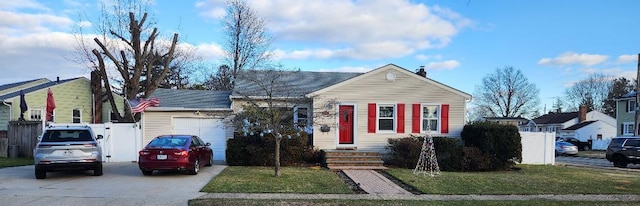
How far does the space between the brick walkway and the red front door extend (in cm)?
310

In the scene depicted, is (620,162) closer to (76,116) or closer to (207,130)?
(207,130)

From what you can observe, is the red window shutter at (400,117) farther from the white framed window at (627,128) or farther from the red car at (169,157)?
the white framed window at (627,128)

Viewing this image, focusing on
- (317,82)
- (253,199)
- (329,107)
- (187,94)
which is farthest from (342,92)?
(253,199)

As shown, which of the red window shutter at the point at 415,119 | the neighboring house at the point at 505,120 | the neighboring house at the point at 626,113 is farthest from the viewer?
the neighboring house at the point at 626,113

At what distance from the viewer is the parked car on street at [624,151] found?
66.7ft

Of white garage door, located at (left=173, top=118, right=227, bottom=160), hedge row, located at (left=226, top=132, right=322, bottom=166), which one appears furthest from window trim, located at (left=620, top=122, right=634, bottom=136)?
white garage door, located at (left=173, top=118, right=227, bottom=160)

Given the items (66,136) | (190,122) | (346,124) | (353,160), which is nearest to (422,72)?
(346,124)

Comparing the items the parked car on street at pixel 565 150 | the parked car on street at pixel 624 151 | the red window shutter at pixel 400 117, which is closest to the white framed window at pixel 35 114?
the red window shutter at pixel 400 117

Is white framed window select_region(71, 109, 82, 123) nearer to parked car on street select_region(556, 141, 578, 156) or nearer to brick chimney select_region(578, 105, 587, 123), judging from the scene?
parked car on street select_region(556, 141, 578, 156)

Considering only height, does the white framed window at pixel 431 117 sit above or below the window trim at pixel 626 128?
above

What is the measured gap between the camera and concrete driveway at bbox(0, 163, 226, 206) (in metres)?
8.87

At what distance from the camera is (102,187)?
1067 cm

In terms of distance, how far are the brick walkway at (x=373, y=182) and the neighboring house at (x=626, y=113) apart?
36.2 metres

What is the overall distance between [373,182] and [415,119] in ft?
22.5
